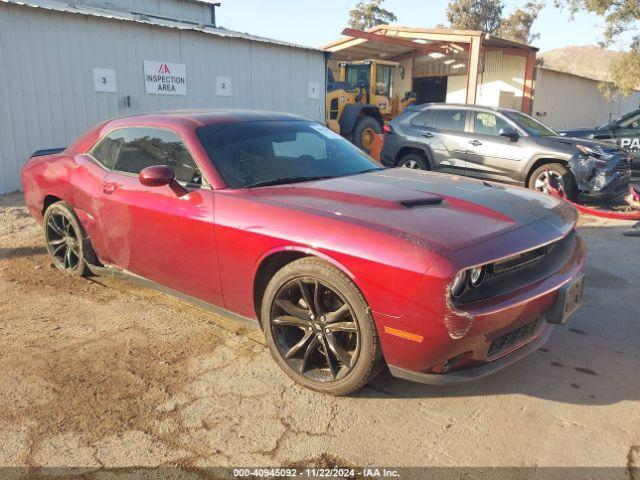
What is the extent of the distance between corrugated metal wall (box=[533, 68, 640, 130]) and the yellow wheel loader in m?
9.46

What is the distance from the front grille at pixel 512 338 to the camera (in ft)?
8.72

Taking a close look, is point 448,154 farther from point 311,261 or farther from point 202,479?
point 202,479

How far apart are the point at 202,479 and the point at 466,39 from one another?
1889 centimetres

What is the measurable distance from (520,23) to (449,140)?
53445mm

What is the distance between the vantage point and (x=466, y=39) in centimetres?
1833

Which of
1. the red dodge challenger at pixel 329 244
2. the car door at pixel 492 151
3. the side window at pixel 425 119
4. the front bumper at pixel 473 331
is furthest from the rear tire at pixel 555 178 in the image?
the front bumper at pixel 473 331

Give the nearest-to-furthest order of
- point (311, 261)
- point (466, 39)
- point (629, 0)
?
point (311, 261), point (466, 39), point (629, 0)

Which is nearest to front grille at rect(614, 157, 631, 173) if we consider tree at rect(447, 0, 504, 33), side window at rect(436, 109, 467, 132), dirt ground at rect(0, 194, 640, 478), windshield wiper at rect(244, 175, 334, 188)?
side window at rect(436, 109, 467, 132)

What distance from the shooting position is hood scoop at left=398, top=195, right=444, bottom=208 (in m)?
2.95

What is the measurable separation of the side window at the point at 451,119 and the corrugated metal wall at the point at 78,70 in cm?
600

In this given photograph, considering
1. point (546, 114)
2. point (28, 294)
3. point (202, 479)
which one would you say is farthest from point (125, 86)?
point (546, 114)

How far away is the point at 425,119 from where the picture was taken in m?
9.64

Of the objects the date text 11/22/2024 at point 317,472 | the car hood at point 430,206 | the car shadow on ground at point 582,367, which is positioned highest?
the car hood at point 430,206

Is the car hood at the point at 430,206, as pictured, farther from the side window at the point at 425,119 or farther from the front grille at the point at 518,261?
the side window at the point at 425,119
